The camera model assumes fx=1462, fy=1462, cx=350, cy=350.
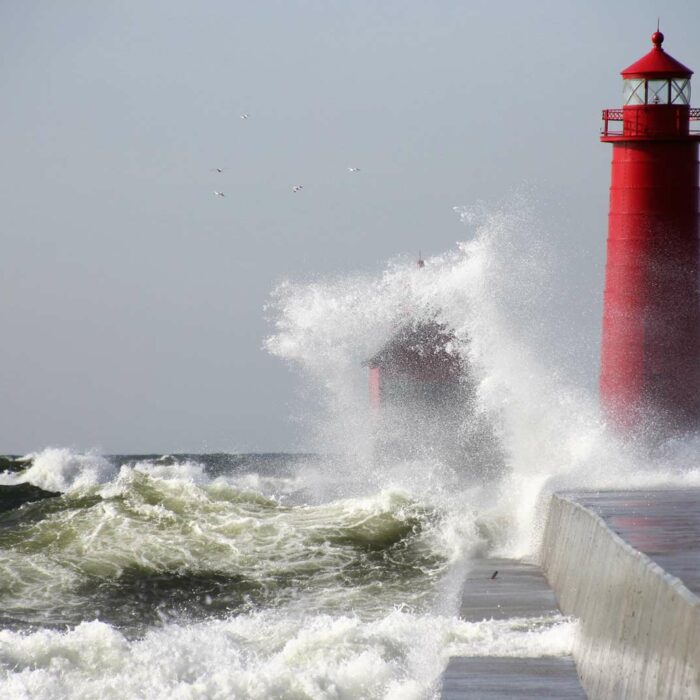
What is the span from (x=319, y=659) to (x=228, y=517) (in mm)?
8112

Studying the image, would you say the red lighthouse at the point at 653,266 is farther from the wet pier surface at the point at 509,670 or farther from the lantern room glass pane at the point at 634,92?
the wet pier surface at the point at 509,670

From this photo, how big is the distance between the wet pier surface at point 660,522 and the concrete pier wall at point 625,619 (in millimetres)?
96

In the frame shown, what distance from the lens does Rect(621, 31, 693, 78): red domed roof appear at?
59.4 feet

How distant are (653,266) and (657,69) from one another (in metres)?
2.47

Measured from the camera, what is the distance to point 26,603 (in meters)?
12.2

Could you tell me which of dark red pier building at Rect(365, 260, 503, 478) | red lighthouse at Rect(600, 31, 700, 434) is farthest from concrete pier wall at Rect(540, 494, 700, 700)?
dark red pier building at Rect(365, 260, 503, 478)

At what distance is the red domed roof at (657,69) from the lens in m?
18.1

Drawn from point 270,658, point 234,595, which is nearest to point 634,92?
point 234,595

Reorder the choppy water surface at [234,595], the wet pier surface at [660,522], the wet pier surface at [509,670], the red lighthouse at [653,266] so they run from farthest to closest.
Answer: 1. the red lighthouse at [653,266]
2. the choppy water surface at [234,595]
3. the wet pier surface at [509,670]
4. the wet pier surface at [660,522]

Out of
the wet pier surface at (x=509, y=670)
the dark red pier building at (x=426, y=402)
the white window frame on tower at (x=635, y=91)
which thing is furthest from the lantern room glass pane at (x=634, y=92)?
the wet pier surface at (x=509, y=670)

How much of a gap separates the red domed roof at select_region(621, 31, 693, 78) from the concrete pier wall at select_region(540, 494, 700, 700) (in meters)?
9.76

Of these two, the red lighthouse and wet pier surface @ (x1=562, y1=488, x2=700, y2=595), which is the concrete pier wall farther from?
the red lighthouse

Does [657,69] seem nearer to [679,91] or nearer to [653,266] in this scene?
[679,91]

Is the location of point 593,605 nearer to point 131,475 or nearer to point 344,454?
point 131,475
